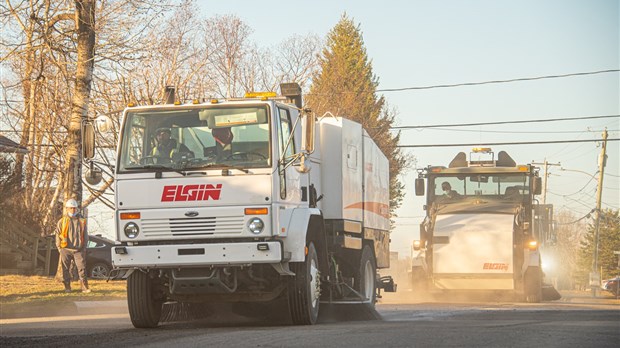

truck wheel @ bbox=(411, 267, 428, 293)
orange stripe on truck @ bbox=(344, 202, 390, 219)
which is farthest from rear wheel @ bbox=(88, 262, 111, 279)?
orange stripe on truck @ bbox=(344, 202, 390, 219)

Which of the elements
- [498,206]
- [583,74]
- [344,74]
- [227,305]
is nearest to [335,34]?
[344,74]

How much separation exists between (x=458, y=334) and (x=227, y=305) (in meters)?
4.79

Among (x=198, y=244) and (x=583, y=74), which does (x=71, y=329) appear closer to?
(x=198, y=244)

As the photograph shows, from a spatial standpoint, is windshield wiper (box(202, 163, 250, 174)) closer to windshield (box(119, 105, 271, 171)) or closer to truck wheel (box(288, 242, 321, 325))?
windshield (box(119, 105, 271, 171))

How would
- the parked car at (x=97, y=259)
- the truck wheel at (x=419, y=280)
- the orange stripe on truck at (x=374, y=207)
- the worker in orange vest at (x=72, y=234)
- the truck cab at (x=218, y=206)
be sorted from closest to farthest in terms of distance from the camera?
the truck cab at (x=218, y=206) → the orange stripe on truck at (x=374, y=207) → the worker in orange vest at (x=72, y=234) → the truck wheel at (x=419, y=280) → the parked car at (x=97, y=259)

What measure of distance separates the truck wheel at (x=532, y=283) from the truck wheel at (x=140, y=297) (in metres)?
12.8

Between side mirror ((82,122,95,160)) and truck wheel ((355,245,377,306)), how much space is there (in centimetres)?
530

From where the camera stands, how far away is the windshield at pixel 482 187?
83.6ft

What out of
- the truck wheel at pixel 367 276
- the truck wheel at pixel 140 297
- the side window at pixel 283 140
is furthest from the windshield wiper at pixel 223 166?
the truck wheel at pixel 367 276

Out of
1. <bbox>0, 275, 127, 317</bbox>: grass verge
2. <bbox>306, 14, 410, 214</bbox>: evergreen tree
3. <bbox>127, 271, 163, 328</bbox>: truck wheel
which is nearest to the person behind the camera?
<bbox>127, 271, 163, 328</bbox>: truck wheel

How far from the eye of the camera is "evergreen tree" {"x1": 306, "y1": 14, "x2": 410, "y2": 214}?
51.4m

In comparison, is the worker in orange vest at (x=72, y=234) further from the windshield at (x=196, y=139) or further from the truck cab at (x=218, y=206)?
the windshield at (x=196, y=139)

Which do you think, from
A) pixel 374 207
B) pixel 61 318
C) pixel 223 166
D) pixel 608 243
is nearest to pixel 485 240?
pixel 374 207

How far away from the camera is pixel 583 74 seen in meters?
42.5
